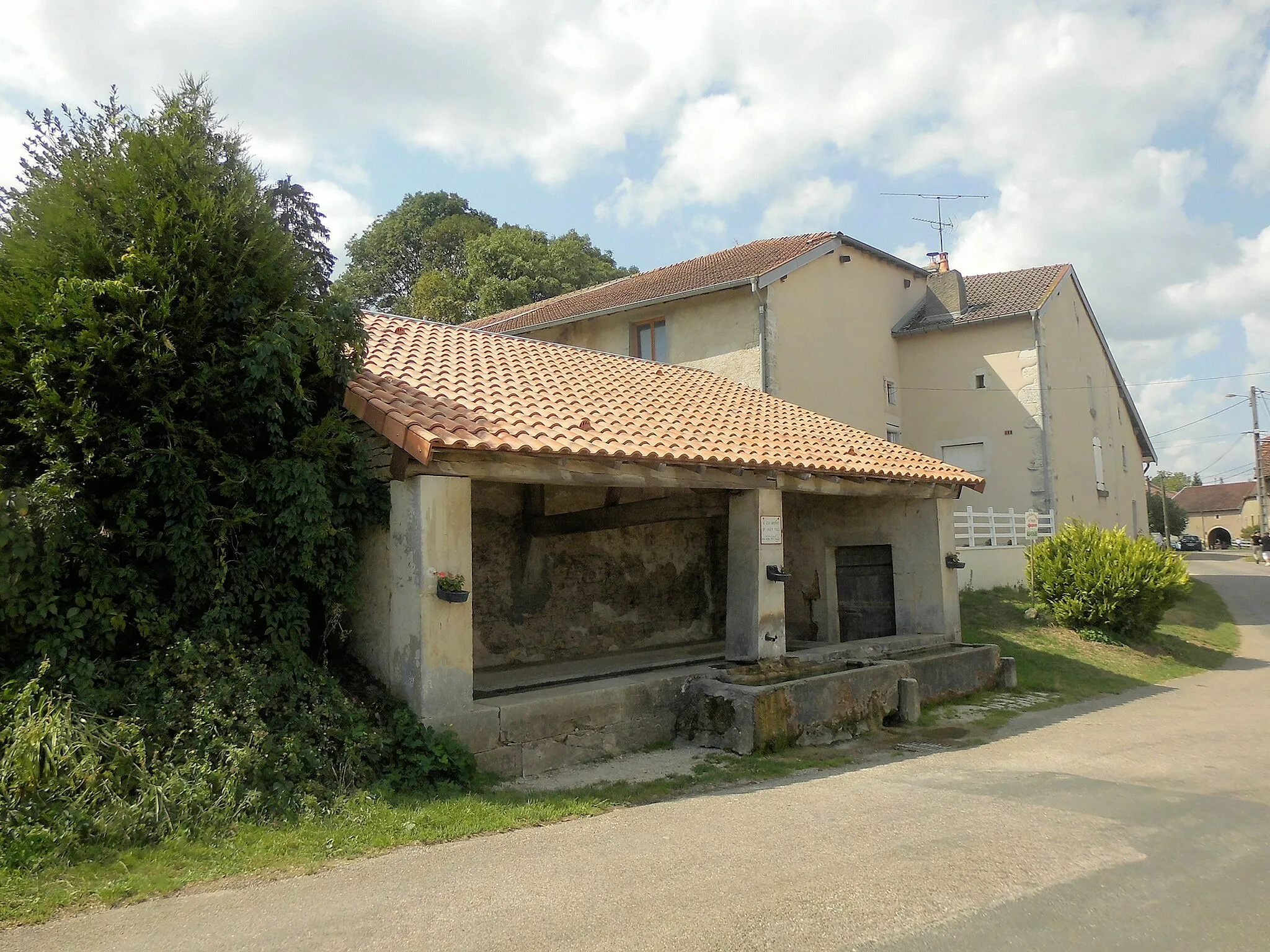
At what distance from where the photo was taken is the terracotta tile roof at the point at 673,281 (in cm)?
1812

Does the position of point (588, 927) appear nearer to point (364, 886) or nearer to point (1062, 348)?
point (364, 886)

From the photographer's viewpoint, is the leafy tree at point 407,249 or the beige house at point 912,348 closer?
the beige house at point 912,348

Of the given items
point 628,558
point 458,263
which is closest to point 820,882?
point 628,558

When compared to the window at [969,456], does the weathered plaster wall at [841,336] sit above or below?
above

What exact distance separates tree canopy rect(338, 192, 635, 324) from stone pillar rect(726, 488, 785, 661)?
70.1 feet

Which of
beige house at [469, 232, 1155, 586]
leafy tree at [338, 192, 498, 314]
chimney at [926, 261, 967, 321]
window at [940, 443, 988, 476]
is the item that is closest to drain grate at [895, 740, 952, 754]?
beige house at [469, 232, 1155, 586]

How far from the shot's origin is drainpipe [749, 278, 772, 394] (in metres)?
17.1

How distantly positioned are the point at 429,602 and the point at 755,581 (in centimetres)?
387

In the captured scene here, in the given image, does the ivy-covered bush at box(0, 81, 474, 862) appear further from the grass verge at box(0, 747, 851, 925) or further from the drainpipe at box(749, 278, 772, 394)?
the drainpipe at box(749, 278, 772, 394)

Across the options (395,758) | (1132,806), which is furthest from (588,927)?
(1132,806)

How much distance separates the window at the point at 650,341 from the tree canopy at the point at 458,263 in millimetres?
11092

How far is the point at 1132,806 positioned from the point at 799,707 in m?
2.99

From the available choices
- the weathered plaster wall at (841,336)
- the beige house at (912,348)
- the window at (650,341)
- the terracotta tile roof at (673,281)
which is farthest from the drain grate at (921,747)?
the window at (650,341)

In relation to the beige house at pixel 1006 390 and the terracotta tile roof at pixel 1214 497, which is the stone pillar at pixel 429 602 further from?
the terracotta tile roof at pixel 1214 497
